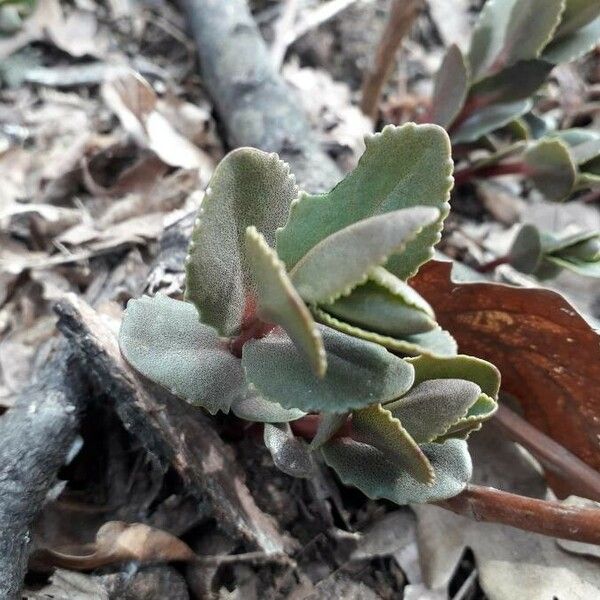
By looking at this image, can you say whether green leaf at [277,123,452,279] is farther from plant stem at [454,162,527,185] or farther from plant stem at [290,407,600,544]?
plant stem at [454,162,527,185]

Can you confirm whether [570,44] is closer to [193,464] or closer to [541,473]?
[541,473]

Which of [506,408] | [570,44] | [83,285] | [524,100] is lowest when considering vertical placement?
[83,285]

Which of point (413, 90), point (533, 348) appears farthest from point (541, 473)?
point (413, 90)

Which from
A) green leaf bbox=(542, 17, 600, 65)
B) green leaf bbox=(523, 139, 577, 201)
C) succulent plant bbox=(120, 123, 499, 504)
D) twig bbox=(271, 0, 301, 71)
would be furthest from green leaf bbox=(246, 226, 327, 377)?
twig bbox=(271, 0, 301, 71)

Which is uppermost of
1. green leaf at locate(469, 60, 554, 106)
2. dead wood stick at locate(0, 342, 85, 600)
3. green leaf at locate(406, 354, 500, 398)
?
green leaf at locate(469, 60, 554, 106)

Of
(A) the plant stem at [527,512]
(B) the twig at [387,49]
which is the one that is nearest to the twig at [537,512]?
(A) the plant stem at [527,512]

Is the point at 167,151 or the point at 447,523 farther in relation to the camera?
the point at 167,151

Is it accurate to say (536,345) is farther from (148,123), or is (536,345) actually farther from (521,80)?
(148,123)
